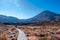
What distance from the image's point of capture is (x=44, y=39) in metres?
17.8

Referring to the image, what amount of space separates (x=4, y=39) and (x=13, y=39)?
1.21 m

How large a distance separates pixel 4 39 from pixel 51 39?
5.92 meters

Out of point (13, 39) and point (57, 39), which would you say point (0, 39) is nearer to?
point (13, 39)

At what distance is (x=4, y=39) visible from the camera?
1667 cm

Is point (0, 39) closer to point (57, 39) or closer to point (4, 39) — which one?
point (4, 39)

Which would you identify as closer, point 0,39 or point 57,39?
point 0,39

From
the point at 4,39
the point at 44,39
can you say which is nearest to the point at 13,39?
the point at 4,39

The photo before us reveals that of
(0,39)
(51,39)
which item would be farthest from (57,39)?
(0,39)

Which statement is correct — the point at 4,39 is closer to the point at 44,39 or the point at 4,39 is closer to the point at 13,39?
the point at 13,39

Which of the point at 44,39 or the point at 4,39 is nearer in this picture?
the point at 4,39

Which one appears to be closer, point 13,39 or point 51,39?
point 13,39

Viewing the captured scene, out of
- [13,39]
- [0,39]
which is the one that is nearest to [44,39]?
[13,39]

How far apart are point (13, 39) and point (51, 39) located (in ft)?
15.9

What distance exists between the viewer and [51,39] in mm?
17391
